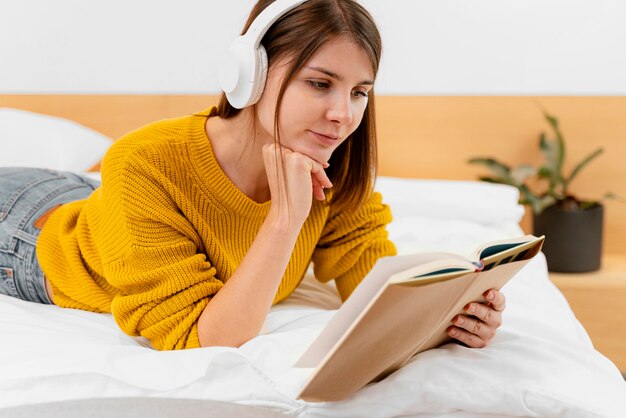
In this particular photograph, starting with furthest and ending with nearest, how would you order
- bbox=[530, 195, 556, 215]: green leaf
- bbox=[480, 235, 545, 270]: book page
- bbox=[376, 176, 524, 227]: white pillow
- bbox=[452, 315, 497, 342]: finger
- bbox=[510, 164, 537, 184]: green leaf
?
bbox=[510, 164, 537, 184]: green leaf
bbox=[530, 195, 556, 215]: green leaf
bbox=[376, 176, 524, 227]: white pillow
bbox=[452, 315, 497, 342]: finger
bbox=[480, 235, 545, 270]: book page

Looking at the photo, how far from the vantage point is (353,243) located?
131 centimetres

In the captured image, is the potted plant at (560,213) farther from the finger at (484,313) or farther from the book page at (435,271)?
the book page at (435,271)

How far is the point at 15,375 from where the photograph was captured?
2.89 ft

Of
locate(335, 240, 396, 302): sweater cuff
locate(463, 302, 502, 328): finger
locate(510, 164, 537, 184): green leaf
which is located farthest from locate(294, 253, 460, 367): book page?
locate(510, 164, 537, 184): green leaf

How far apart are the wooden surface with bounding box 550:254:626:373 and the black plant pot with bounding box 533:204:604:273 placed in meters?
0.05

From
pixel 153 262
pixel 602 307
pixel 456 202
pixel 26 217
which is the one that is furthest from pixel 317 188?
pixel 602 307

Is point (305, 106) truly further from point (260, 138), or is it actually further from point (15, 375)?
point (15, 375)

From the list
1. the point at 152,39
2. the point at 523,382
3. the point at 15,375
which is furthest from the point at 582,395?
the point at 152,39

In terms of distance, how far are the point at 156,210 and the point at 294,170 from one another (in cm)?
20

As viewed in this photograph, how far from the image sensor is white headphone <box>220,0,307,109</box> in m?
1.03

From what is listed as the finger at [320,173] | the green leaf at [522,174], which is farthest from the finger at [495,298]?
the green leaf at [522,174]

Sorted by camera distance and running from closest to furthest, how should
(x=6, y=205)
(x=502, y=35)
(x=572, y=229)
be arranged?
(x=6, y=205) → (x=572, y=229) → (x=502, y=35)

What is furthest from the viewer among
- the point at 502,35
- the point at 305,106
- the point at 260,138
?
the point at 502,35

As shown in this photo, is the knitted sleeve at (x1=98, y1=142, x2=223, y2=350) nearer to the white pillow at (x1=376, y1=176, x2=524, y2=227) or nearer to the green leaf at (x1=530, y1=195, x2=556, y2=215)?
the white pillow at (x1=376, y1=176, x2=524, y2=227)
